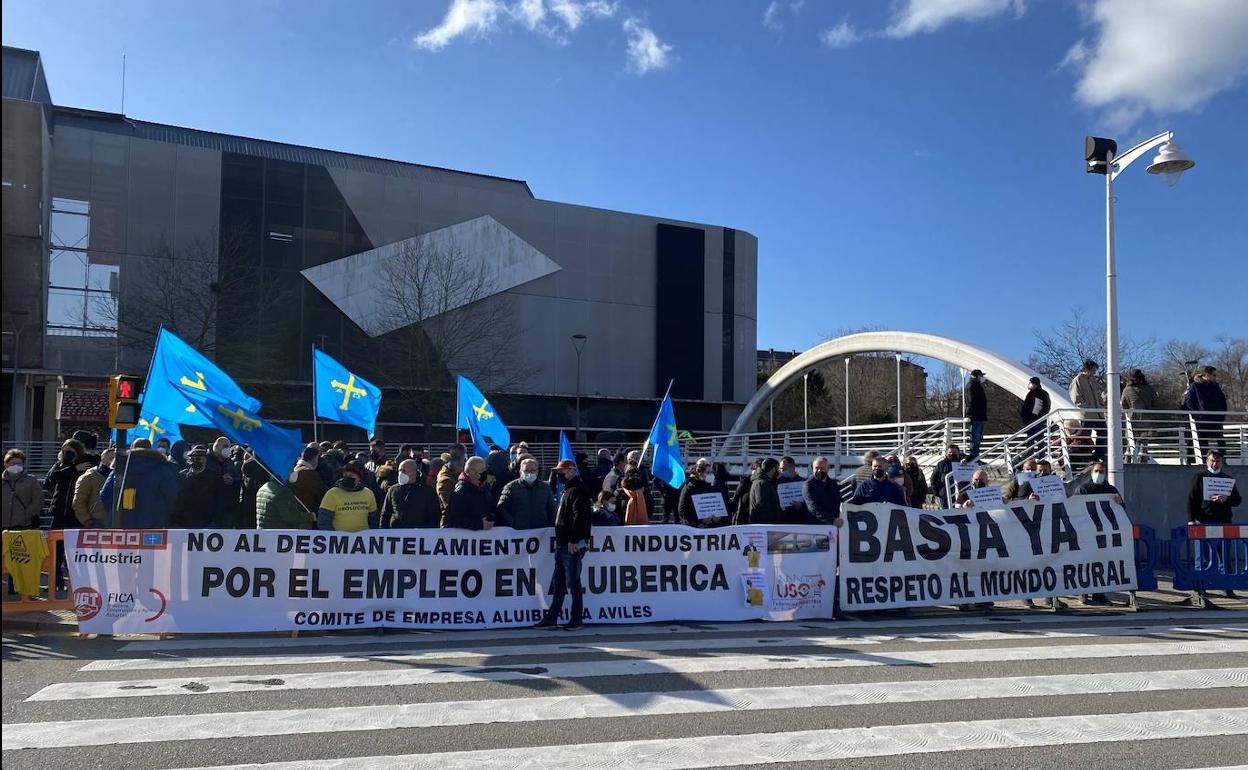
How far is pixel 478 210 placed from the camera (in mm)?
51281

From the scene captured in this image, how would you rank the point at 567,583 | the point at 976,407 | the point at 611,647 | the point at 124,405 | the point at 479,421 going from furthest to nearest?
the point at 976,407 → the point at 479,421 → the point at 124,405 → the point at 567,583 → the point at 611,647

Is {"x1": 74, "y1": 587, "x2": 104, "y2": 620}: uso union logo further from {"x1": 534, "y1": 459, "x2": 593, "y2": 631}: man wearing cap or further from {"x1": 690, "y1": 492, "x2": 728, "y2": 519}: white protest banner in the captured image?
{"x1": 690, "y1": 492, "x2": 728, "y2": 519}: white protest banner

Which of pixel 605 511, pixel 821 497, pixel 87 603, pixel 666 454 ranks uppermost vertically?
pixel 666 454

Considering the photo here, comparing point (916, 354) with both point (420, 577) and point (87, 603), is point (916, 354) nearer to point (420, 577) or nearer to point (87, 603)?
point (420, 577)

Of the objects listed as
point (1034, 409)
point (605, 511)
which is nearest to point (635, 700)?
point (605, 511)

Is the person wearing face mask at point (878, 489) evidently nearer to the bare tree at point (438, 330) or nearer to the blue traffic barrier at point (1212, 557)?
the blue traffic barrier at point (1212, 557)

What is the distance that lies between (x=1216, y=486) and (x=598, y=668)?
9.29 meters

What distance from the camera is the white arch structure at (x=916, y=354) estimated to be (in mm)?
31734

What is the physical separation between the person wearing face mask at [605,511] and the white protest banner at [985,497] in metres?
4.29

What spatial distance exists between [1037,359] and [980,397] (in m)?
36.2

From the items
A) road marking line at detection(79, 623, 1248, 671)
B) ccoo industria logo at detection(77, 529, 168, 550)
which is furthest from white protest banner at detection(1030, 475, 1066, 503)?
ccoo industria logo at detection(77, 529, 168, 550)

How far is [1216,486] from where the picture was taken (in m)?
12.3

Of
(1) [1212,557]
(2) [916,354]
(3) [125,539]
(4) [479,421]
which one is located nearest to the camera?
(3) [125,539]

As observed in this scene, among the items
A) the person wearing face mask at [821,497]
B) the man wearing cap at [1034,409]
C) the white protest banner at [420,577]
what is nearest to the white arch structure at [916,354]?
the man wearing cap at [1034,409]
